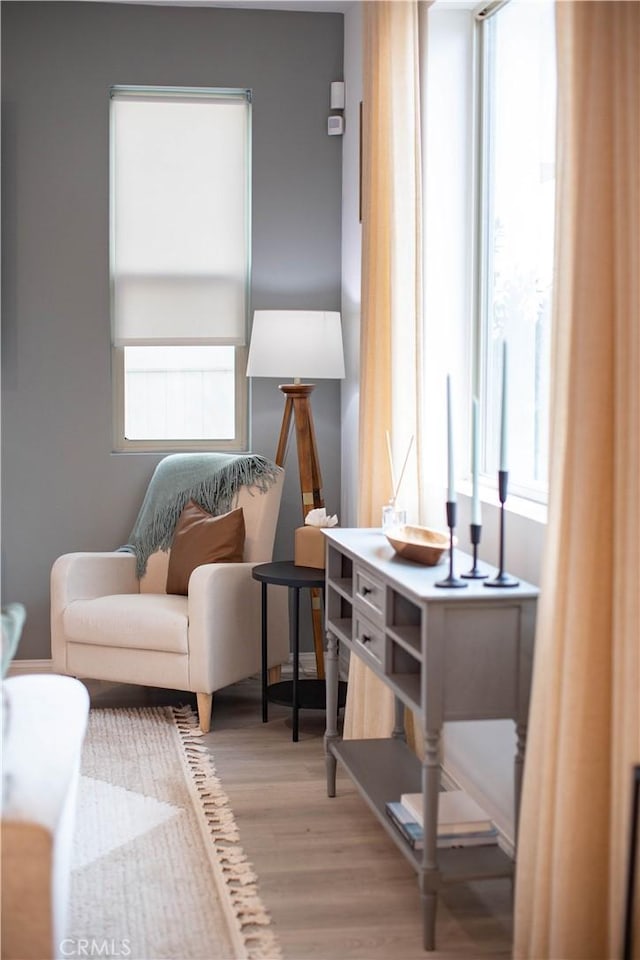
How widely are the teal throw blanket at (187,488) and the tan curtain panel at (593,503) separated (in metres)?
2.52

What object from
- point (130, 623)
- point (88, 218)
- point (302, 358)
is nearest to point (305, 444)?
point (302, 358)

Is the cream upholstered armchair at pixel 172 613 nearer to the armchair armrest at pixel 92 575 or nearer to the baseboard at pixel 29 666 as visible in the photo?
the armchair armrest at pixel 92 575

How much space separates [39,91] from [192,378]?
1377 millimetres

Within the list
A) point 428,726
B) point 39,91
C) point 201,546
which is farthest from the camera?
point 39,91

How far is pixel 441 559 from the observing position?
2951mm

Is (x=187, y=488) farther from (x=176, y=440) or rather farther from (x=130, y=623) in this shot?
(x=130, y=623)

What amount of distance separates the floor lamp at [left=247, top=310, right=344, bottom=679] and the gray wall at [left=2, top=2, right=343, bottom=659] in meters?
0.48

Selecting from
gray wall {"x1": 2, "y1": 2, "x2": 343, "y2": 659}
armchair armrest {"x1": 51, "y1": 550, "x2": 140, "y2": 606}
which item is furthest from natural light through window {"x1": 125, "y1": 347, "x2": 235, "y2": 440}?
armchair armrest {"x1": 51, "y1": 550, "x2": 140, "y2": 606}

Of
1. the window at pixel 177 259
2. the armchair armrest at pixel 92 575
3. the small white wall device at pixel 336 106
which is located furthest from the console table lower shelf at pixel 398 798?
the small white wall device at pixel 336 106

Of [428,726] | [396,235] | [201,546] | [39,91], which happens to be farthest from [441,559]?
[39,91]

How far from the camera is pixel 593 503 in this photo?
211 cm

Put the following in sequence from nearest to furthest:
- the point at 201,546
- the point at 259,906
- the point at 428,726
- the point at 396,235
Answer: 1. the point at 428,726
2. the point at 259,906
3. the point at 396,235
4. the point at 201,546

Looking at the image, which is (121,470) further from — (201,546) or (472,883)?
(472,883)

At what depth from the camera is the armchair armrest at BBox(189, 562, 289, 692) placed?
409 cm
